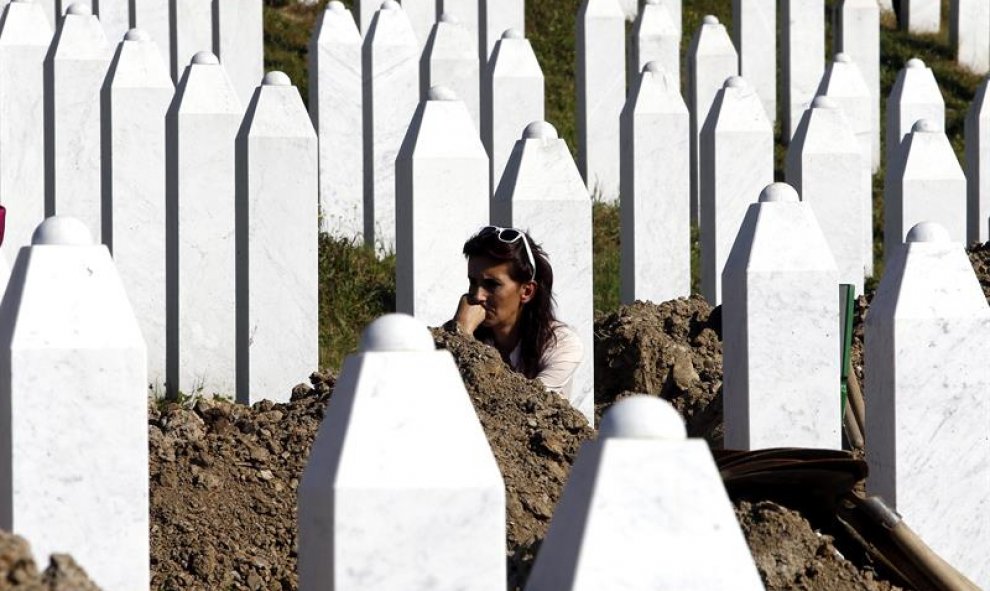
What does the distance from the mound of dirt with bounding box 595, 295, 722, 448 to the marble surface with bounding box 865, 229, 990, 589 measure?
2147 mm

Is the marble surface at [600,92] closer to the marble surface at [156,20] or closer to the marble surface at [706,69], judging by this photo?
the marble surface at [706,69]

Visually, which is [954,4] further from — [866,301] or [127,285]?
[127,285]

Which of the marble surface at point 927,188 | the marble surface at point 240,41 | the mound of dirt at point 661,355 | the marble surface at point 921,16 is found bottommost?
the mound of dirt at point 661,355

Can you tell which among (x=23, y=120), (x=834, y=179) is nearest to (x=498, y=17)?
(x=834, y=179)

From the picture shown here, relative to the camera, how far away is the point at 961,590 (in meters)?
5.12

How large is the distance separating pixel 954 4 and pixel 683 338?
8315 mm

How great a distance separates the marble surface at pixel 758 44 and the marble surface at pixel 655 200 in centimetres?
485

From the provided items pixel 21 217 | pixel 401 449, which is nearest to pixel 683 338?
pixel 21 217

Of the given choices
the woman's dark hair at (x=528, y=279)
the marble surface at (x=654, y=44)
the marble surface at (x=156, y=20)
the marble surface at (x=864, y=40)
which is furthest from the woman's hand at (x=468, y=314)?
the marble surface at (x=864, y=40)

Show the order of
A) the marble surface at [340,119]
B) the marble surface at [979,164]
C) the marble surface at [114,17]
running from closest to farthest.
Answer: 1. the marble surface at [340,119]
2. the marble surface at [979,164]
3. the marble surface at [114,17]

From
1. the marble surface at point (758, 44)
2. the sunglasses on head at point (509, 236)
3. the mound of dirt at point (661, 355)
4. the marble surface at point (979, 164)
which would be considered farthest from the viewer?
the marble surface at point (758, 44)

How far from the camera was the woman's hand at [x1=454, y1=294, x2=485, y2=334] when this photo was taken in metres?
6.85

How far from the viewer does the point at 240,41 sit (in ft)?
39.9

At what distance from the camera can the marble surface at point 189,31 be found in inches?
485
